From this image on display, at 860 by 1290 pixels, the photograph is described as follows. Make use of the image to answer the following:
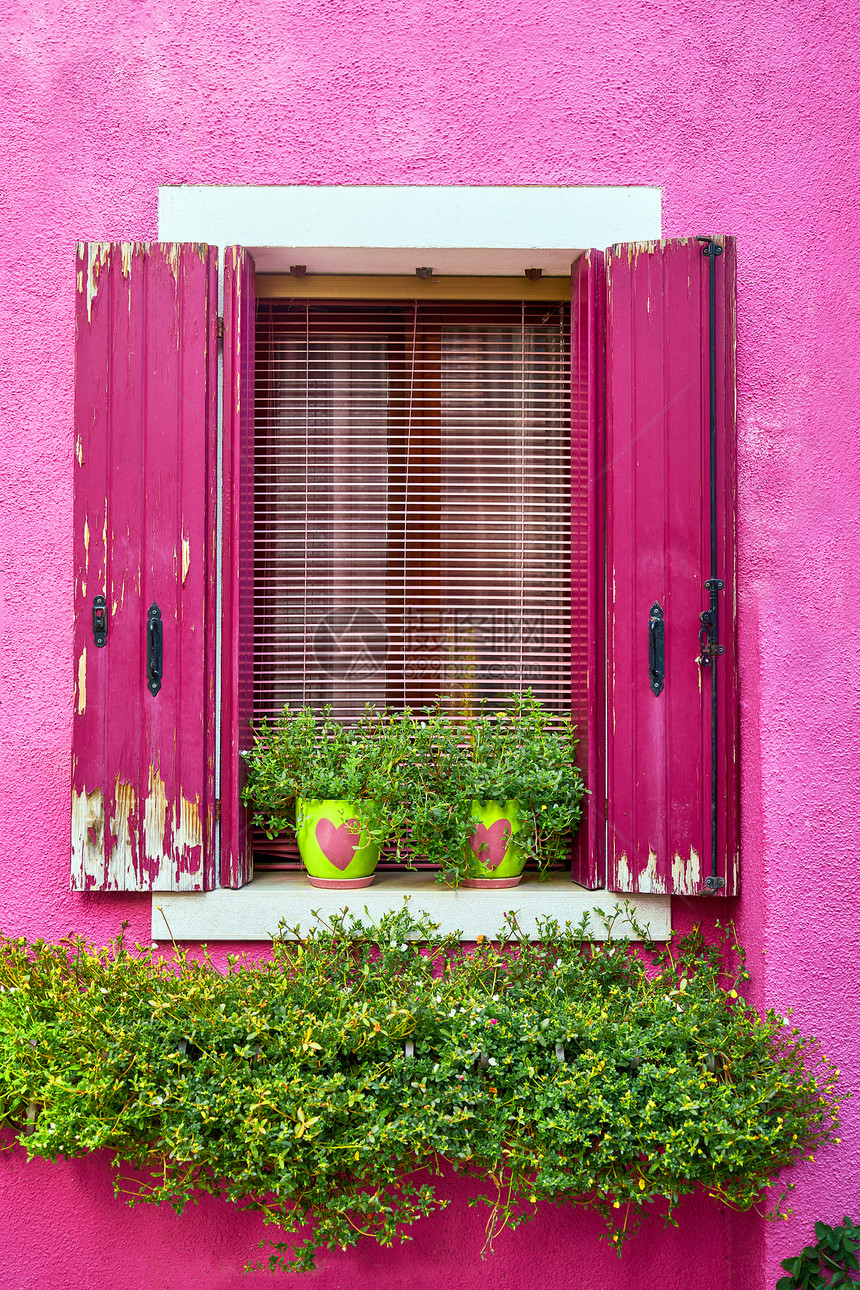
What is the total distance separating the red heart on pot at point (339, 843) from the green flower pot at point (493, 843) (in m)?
0.34

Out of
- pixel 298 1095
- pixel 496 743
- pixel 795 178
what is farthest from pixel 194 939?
pixel 795 178

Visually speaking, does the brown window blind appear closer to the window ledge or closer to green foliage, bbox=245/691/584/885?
green foliage, bbox=245/691/584/885

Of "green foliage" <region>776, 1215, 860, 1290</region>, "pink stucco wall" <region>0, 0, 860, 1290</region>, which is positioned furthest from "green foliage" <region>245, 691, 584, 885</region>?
"green foliage" <region>776, 1215, 860, 1290</region>

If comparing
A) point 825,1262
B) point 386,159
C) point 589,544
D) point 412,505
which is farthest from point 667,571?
point 825,1262

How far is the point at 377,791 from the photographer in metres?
2.54

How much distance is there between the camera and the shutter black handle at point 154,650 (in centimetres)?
258

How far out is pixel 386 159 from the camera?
2.64 metres

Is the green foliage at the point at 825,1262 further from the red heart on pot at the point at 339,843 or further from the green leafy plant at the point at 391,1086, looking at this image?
the red heart on pot at the point at 339,843

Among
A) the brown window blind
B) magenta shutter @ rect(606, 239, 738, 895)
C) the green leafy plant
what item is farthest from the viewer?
the brown window blind

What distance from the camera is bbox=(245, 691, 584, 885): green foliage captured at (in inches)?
101

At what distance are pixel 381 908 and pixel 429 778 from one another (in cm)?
39

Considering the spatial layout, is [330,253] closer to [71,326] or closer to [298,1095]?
[71,326]

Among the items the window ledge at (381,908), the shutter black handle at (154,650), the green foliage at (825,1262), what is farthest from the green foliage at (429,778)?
the green foliage at (825,1262)

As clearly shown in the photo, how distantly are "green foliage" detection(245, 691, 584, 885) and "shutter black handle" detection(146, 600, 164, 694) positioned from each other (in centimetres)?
35
